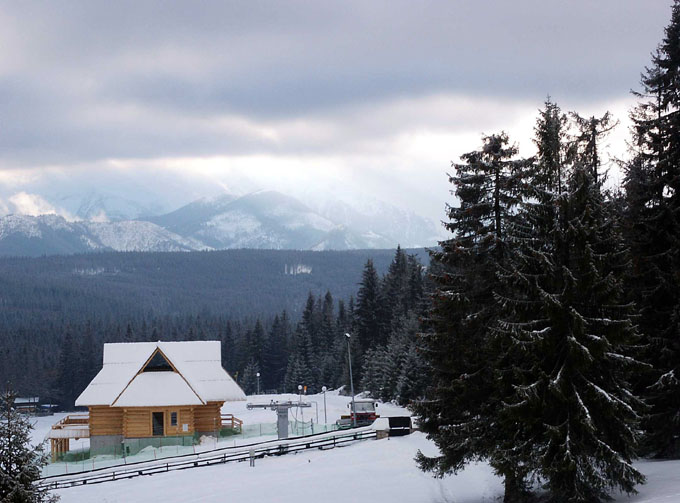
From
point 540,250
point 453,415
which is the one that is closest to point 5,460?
point 453,415

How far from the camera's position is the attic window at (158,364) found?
62906 millimetres

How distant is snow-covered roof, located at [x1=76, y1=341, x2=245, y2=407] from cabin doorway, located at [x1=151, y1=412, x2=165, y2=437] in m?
1.34

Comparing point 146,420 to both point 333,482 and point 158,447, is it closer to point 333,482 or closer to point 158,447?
point 158,447

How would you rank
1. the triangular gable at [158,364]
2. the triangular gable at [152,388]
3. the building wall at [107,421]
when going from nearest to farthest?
1. the triangular gable at [152,388]
2. the building wall at [107,421]
3. the triangular gable at [158,364]

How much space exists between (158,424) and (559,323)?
42445mm

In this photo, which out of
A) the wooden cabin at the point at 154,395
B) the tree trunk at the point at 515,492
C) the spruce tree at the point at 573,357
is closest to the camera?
the spruce tree at the point at 573,357

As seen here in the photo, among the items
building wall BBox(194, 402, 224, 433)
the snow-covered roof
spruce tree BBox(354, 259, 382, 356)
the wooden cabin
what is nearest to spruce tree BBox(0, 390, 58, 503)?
the wooden cabin

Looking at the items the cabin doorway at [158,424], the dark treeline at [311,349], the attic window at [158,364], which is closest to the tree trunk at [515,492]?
the cabin doorway at [158,424]

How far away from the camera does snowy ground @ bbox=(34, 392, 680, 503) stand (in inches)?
1284

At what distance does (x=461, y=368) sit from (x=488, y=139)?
7.93 m

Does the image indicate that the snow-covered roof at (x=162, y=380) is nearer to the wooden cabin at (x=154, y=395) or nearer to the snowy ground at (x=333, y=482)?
the wooden cabin at (x=154, y=395)

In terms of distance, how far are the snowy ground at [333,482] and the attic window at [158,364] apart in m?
18.7

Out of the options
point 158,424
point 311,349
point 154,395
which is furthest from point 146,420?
point 311,349

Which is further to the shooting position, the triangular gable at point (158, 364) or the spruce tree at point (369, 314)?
the spruce tree at point (369, 314)
